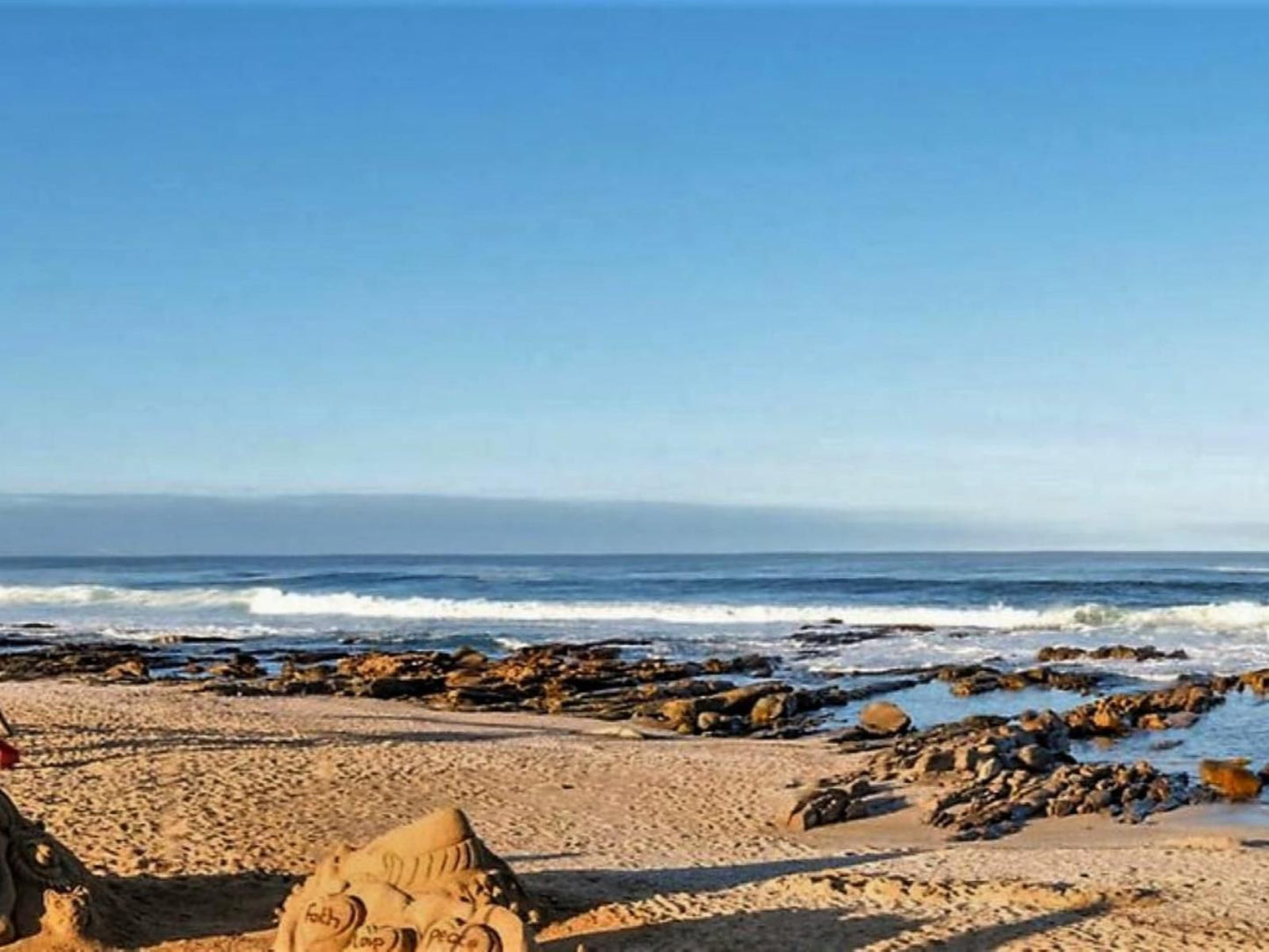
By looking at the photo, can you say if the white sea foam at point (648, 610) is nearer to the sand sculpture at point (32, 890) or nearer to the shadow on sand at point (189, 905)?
the shadow on sand at point (189, 905)

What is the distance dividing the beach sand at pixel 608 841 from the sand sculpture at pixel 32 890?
65 centimetres

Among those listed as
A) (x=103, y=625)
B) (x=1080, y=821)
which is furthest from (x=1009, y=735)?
(x=103, y=625)

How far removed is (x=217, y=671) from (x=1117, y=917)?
26361 mm

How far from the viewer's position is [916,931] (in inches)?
449

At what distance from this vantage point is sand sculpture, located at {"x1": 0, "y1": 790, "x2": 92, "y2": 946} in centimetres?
1059

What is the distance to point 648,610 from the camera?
60.0m

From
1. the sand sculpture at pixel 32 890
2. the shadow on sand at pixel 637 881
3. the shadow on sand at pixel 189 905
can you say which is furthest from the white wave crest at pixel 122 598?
the sand sculpture at pixel 32 890

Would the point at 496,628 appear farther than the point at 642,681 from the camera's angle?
Yes

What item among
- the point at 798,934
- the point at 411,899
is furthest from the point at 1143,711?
the point at 411,899

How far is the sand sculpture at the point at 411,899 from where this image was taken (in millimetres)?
9570

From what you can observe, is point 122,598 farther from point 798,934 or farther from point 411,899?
point 411,899

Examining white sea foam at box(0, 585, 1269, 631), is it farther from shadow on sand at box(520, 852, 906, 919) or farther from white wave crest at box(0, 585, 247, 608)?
shadow on sand at box(520, 852, 906, 919)

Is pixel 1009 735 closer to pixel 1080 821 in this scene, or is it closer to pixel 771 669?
pixel 1080 821

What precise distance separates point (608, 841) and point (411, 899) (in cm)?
568
